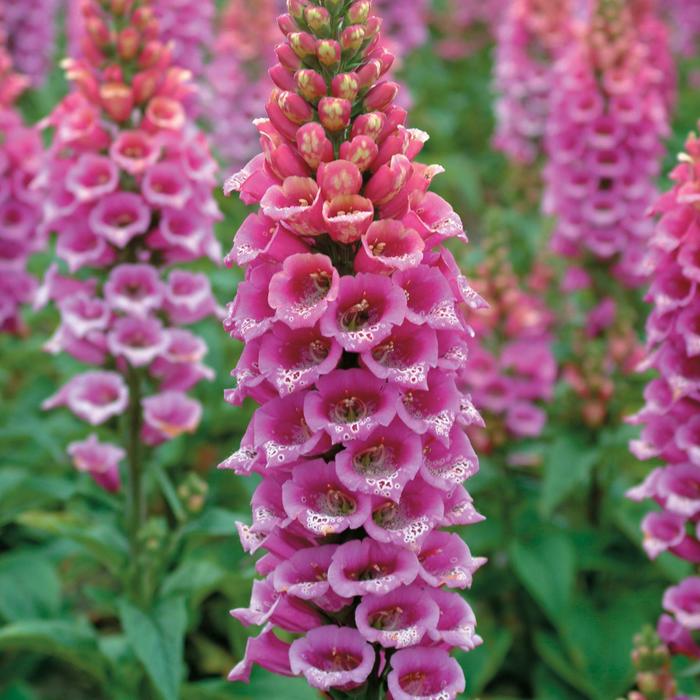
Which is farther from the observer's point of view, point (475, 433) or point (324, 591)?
point (475, 433)

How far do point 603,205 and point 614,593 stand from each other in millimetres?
2030

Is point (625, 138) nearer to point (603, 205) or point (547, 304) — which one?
point (603, 205)

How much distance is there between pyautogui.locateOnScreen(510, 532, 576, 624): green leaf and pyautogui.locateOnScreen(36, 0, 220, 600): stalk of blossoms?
155 centimetres

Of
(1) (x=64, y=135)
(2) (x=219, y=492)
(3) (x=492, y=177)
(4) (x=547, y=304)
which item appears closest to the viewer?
(1) (x=64, y=135)

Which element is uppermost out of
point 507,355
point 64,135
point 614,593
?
point 64,135

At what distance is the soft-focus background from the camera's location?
367 centimetres

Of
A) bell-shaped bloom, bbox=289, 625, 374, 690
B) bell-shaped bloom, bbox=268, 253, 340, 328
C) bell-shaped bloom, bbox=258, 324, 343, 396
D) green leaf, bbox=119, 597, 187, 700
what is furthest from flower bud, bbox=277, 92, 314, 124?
green leaf, bbox=119, 597, 187, 700

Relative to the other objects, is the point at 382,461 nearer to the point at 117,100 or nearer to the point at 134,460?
the point at 134,460

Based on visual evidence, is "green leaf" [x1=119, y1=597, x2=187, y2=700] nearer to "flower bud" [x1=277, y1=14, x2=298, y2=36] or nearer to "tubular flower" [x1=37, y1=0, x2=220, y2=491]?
"tubular flower" [x1=37, y1=0, x2=220, y2=491]

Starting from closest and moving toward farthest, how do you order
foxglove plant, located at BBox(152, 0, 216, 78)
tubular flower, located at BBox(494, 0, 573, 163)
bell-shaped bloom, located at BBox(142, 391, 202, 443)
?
bell-shaped bloom, located at BBox(142, 391, 202, 443) < foxglove plant, located at BBox(152, 0, 216, 78) < tubular flower, located at BBox(494, 0, 573, 163)

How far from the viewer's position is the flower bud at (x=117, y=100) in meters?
3.66

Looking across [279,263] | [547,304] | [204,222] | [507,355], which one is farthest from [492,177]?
[279,263]

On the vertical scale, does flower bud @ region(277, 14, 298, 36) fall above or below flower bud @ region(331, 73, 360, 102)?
above

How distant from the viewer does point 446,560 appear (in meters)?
2.23
